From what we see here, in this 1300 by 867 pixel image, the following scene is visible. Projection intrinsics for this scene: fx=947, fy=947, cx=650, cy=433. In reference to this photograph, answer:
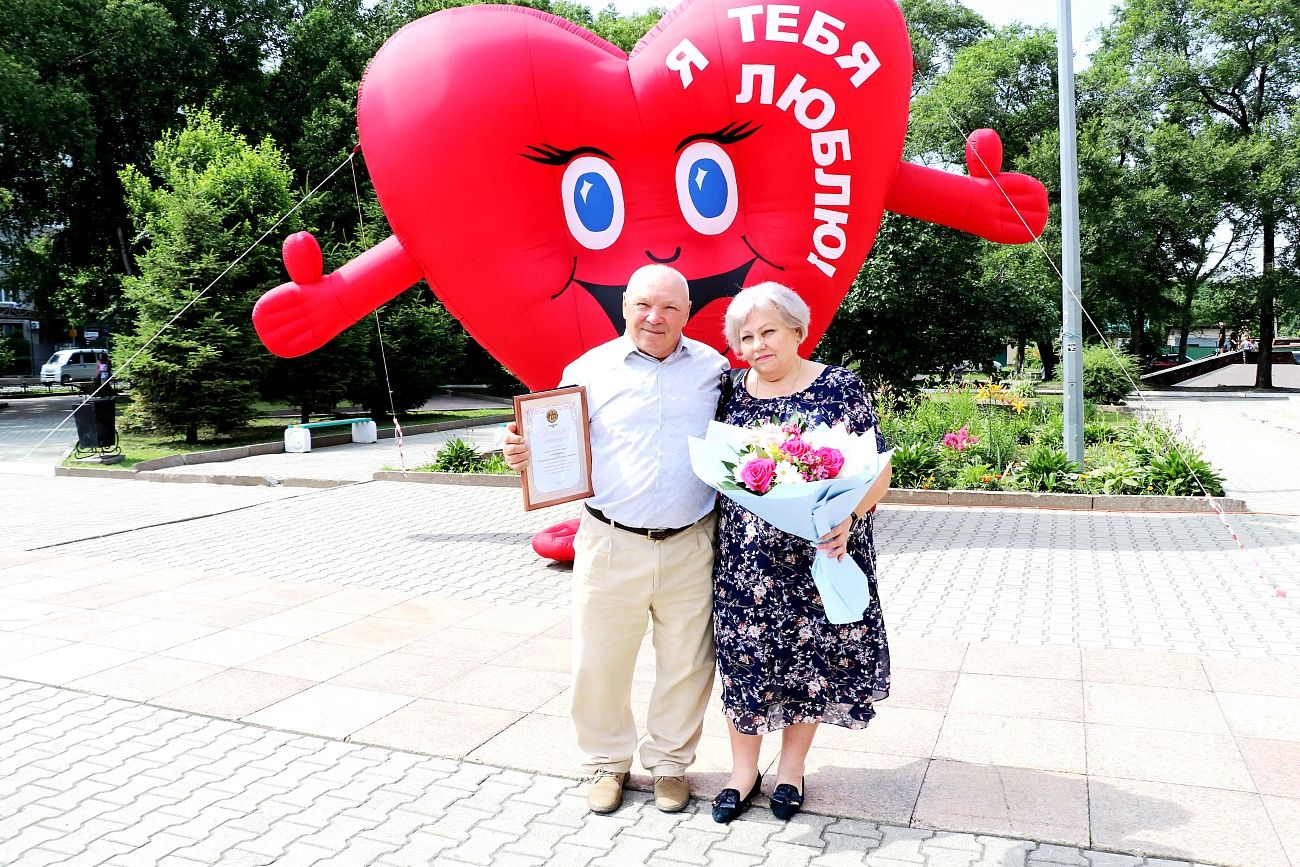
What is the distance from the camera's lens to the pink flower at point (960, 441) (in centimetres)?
1023

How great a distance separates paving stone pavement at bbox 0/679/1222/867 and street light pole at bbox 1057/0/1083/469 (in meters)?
7.96

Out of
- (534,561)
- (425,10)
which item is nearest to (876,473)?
(534,561)

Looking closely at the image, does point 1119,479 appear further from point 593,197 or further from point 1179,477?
point 593,197

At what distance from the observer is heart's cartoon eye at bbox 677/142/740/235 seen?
5.68m

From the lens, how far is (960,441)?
404 inches

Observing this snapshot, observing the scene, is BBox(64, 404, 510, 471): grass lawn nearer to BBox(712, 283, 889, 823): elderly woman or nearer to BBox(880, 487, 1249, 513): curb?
BBox(880, 487, 1249, 513): curb

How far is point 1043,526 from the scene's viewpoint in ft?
26.9

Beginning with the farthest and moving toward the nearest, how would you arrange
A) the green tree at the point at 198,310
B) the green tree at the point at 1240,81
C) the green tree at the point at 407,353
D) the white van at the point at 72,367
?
the white van at the point at 72,367, the green tree at the point at 1240,81, the green tree at the point at 407,353, the green tree at the point at 198,310

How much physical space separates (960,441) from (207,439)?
13.8 meters

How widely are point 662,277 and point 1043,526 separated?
20.3 ft

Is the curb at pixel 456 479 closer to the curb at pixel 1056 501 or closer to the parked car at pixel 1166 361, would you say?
the curb at pixel 1056 501

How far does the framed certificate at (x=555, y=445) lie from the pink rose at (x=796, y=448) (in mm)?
740

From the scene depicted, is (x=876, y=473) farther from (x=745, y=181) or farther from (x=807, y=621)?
(x=745, y=181)

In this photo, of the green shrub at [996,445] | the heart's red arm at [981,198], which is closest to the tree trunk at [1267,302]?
the green shrub at [996,445]
